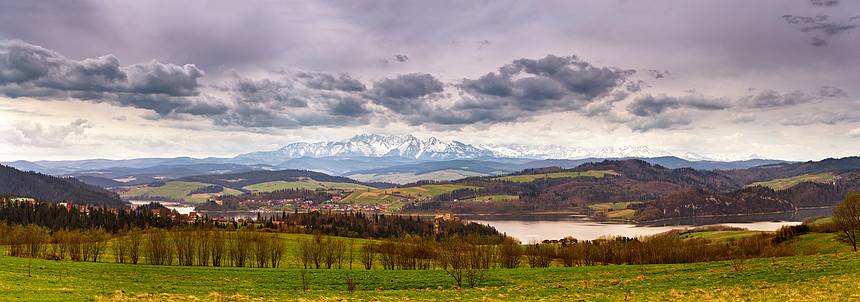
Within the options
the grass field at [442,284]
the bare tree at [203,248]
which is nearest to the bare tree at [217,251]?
the bare tree at [203,248]

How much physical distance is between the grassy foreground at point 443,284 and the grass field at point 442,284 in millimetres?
58

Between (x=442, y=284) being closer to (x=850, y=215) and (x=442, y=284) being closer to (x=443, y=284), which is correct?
(x=443, y=284)

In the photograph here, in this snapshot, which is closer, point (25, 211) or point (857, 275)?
point (857, 275)

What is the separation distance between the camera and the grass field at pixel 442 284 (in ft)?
88.3

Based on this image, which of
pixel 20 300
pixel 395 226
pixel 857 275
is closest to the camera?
pixel 20 300

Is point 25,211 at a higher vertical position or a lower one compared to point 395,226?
higher

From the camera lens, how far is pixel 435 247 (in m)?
76.6

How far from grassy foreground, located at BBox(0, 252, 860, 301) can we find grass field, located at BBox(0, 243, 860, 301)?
0.06m

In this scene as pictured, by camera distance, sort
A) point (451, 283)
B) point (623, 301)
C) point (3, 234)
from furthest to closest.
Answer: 1. point (3, 234)
2. point (451, 283)
3. point (623, 301)

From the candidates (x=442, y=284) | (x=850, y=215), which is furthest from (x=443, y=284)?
(x=850, y=215)

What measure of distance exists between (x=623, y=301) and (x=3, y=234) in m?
106

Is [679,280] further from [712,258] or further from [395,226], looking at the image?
[395,226]

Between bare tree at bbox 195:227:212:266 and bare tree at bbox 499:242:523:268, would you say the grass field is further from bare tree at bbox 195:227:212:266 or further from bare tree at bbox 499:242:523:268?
bare tree at bbox 499:242:523:268

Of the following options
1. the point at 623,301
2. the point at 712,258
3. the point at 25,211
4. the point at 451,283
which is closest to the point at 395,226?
the point at 25,211
